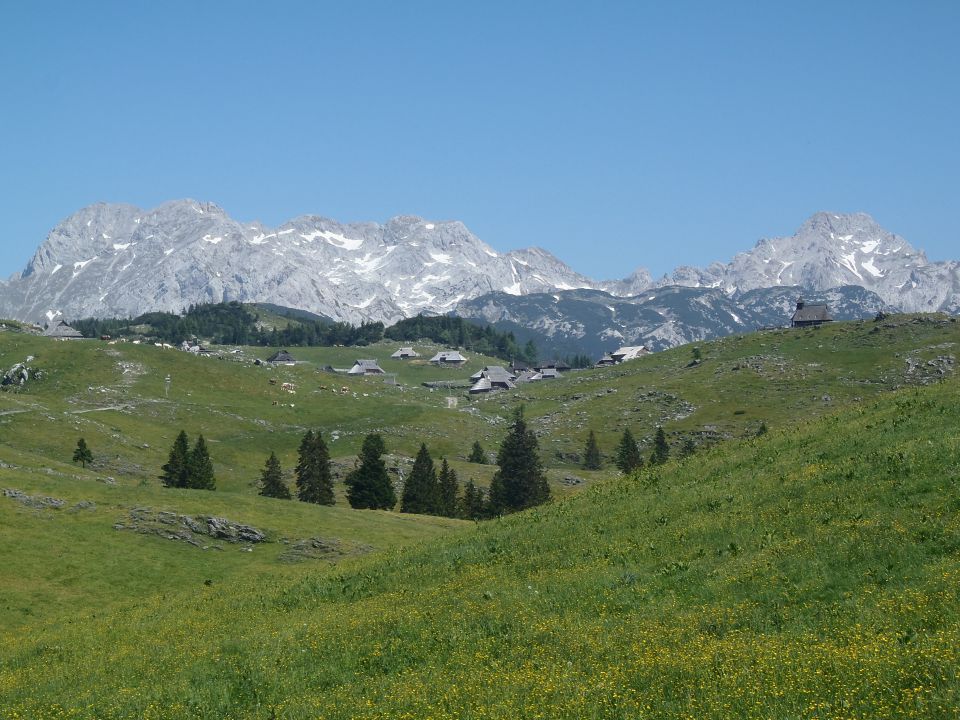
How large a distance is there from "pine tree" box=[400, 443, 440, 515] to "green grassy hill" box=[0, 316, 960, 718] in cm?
2556

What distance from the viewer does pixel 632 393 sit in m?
186

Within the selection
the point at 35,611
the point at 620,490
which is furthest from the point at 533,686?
the point at 35,611

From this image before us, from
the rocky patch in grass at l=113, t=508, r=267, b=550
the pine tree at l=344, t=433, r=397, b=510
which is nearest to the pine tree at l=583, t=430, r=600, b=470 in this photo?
the pine tree at l=344, t=433, r=397, b=510

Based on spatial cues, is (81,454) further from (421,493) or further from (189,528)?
(189,528)

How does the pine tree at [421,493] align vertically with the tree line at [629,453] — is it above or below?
below

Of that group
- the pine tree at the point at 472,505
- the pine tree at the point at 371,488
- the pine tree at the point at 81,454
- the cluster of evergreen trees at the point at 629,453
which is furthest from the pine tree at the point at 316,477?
the cluster of evergreen trees at the point at 629,453

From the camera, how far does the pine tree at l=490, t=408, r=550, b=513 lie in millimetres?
101281

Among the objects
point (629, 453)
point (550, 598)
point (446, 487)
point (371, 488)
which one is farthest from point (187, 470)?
point (550, 598)

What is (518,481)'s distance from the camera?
10325 cm

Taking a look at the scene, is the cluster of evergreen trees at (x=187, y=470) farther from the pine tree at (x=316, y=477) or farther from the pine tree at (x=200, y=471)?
the pine tree at (x=316, y=477)

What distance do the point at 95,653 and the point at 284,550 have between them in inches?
1116

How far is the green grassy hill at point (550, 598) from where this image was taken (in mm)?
16797

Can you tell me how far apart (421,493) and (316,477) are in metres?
11.5

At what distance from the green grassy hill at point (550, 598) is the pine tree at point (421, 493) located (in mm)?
25557
